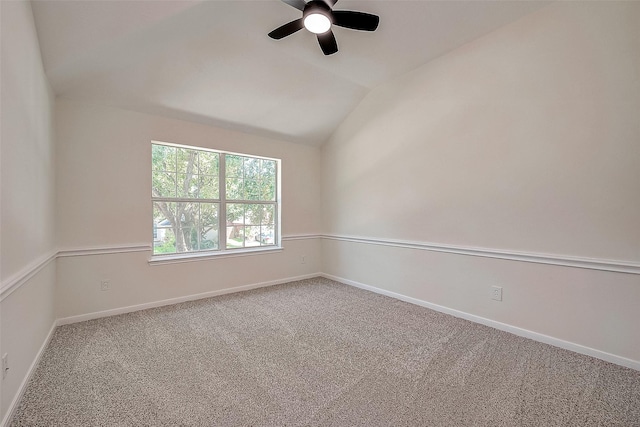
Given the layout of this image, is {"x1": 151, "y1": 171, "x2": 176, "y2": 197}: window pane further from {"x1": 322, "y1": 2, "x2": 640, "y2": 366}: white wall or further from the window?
{"x1": 322, "y1": 2, "x2": 640, "y2": 366}: white wall

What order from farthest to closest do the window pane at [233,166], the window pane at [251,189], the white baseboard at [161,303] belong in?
1. the window pane at [251,189]
2. the window pane at [233,166]
3. the white baseboard at [161,303]

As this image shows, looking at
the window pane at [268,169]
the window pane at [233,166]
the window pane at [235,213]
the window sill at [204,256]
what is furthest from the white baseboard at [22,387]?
the window pane at [268,169]

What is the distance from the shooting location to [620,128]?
209 cm

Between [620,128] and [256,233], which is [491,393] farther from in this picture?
[256,233]

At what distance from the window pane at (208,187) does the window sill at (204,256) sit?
74cm

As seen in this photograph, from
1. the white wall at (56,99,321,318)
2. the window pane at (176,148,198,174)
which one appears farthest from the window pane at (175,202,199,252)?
the window pane at (176,148,198,174)

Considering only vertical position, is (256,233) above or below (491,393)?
above

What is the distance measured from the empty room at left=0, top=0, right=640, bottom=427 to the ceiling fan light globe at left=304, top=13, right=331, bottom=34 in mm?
21

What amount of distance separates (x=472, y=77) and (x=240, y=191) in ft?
10.1

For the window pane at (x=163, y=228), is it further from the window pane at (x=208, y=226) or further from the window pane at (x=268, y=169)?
the window pane at (x=268, y=169)

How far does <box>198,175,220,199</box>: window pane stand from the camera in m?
3.70

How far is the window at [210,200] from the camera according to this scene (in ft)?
11.3

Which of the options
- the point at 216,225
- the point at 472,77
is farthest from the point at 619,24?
the point at 216,225

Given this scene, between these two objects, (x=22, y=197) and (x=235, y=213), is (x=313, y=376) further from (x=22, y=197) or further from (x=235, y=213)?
(x=235, y=213)
